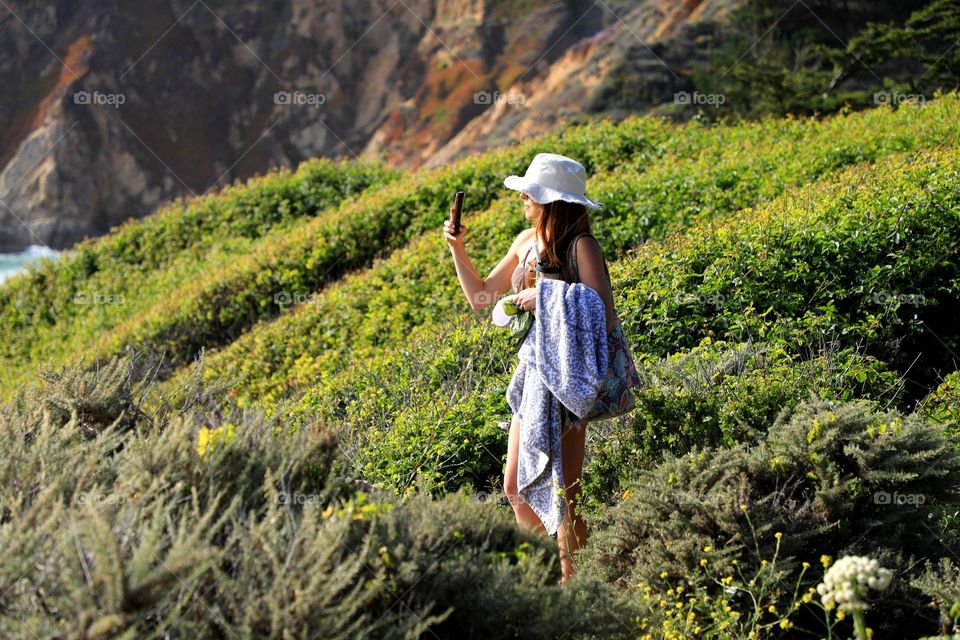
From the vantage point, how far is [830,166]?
927 cm

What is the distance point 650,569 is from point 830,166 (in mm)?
6243

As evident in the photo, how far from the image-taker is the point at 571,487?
14.4 feet

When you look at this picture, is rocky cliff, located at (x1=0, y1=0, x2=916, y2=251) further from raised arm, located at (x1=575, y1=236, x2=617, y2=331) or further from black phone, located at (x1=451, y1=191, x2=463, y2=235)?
raised arm, located at (x1=575, y1=236, x2=617, y2=331)

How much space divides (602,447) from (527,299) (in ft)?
3.22

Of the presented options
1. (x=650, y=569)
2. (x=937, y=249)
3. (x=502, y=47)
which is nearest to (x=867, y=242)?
(x=937, y=249)

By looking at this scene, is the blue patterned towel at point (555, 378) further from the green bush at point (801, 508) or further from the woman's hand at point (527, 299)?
the green bush at point (801, 508)

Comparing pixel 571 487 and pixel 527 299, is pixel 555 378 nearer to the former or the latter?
pixel 527 299

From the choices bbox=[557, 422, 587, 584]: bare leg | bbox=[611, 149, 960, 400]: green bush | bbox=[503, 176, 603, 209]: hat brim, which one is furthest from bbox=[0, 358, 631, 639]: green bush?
bbox=[611, 149, 960, 400]: green bush

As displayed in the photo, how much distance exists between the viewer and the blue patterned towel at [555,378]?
4.18 m

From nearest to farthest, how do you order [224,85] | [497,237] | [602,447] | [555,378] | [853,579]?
[853,579]
[555,378]
[602,447]
[497,237]
[224,85]

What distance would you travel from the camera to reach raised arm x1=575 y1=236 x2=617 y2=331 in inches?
170

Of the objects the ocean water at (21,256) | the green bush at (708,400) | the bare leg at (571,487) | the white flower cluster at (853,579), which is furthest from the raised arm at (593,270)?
the ocean water at (21,256)

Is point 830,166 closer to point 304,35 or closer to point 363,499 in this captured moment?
point 363,499

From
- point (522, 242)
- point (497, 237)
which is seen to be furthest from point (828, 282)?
point (497, 237)
